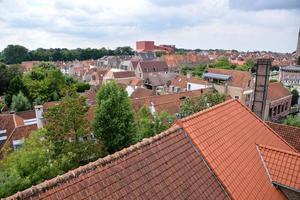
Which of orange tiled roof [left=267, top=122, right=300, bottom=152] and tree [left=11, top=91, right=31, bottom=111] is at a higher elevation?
orange tiled roof [left=267, top=122, right=300, bottom=152]

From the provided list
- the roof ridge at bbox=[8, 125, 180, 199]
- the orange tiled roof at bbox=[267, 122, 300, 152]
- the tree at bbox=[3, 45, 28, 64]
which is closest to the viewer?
the roof ridge at bbox=[8, 125, 180, 199]

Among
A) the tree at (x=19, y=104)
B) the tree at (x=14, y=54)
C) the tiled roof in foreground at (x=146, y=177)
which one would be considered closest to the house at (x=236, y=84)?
the tiled roof in foreground at (x=146, y=177)

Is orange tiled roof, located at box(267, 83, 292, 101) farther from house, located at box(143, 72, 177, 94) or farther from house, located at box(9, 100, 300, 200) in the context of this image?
house, located at box(9, 100, 300, 200)

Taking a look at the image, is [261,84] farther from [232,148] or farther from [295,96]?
[295,96]

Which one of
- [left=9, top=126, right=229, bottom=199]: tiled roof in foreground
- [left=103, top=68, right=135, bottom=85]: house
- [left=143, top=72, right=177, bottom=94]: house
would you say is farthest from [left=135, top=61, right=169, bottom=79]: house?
[left=9, top=126, right=229, bottom=199]: tiled roof in foreground

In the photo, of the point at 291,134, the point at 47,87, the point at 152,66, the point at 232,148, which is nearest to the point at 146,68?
the point at 152,66

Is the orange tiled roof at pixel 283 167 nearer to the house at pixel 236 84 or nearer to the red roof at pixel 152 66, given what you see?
the house at pixel 236 84
